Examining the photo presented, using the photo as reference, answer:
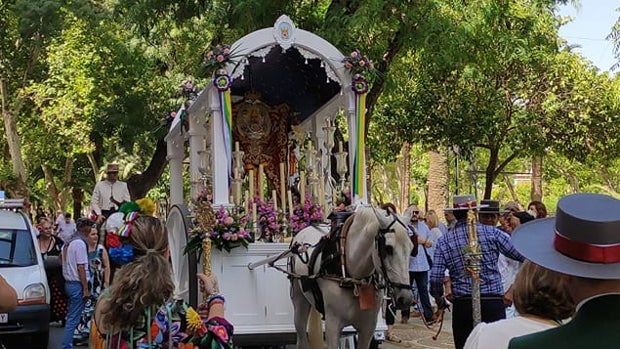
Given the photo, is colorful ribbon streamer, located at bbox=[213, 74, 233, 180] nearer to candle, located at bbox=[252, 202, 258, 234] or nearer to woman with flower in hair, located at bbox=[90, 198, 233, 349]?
candle, located at bbox=[252, 202, 258, 234]

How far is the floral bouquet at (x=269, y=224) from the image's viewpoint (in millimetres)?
10305

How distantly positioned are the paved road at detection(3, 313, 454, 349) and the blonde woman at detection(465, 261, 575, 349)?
8.72 meters

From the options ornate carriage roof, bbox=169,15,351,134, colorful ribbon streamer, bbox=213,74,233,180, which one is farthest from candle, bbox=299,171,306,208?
colorful ribbon streamer, bbox=213,74,233,180

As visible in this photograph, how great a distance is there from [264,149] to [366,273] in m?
5.50

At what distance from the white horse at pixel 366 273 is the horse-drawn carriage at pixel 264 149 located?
0.43 ft

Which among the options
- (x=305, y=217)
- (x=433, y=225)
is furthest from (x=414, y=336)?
(x=305, y=217)

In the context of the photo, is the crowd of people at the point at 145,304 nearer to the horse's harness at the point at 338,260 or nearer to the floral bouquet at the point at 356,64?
the horse's harness at the point at 338,260

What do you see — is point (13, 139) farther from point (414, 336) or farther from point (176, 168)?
point (414, 336)

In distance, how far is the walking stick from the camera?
667 centimetres

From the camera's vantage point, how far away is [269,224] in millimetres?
10312

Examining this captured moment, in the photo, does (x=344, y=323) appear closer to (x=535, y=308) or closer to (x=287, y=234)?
(x=287, y=234)

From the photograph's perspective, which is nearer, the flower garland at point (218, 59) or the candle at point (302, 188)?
the flower garland at point (218, 59)

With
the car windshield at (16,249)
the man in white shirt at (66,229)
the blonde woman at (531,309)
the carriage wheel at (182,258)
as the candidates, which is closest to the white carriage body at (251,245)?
the carriage wheel at (182,258)

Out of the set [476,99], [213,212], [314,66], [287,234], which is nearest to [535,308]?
[213,212]
